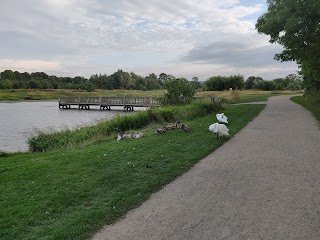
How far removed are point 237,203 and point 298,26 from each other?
58.3 feet

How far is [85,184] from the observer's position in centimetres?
619

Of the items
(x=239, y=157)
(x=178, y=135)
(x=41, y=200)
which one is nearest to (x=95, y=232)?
(x=41, y=200)

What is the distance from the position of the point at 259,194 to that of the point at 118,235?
2.62 meters

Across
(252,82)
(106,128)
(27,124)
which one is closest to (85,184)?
(106,128)

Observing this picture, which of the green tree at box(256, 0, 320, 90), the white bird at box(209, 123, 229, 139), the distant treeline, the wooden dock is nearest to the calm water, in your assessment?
the wooden dock

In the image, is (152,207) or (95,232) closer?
(95,232)

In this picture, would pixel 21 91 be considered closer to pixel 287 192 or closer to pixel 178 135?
pixel 178 135

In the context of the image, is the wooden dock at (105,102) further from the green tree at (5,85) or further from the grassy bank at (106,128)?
the green tree at (5,85)

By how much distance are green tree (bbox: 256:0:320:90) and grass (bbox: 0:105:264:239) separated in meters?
12.8

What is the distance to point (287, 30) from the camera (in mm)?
20219

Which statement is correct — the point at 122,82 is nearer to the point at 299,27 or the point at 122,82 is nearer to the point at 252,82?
the point at 252,82

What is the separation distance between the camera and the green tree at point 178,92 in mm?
23922

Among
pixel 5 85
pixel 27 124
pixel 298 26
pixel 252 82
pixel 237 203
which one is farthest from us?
pixel 5 85

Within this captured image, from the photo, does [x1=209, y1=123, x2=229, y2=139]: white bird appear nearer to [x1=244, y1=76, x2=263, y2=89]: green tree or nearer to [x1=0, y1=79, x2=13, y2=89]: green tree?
[x1=244, y1=76, x2=263, y2=89]: green tree
